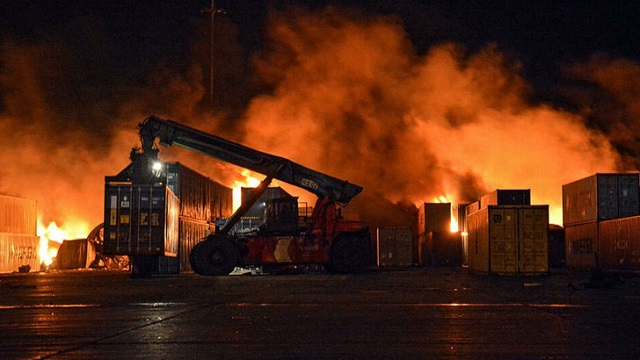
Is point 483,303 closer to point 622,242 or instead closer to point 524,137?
point 622,242


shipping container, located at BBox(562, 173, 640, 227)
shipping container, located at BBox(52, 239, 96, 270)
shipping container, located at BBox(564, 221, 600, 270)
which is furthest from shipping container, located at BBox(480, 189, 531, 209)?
shipping container, located at BBox(52, 239, 96, 270)

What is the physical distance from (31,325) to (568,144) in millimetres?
50581

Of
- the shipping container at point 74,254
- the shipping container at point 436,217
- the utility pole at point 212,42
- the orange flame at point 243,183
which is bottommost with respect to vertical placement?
the shipping container at point 74,254

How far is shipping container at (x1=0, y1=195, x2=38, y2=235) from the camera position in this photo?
43406 millimetres

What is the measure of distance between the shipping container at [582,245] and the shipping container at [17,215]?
28.8m

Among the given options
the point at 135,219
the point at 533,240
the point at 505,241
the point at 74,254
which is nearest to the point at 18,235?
the point at 74,254

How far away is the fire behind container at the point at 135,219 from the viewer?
1244 inches

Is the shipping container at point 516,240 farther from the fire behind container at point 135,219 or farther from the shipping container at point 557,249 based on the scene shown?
the shipping container at point 557,249

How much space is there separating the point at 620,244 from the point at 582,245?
527 centimetres

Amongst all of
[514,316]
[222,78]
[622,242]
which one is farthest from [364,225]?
[222,78]

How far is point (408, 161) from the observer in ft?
218

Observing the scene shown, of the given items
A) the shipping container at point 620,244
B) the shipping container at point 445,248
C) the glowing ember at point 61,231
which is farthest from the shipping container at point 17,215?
the shipping container at point 620,244

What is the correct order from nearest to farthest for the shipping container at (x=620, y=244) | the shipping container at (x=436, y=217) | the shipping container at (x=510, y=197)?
the shipping container at (x=620, y=244) < the shipping container at (x=510, y=197) < the shipping container at (x=436, y=217)

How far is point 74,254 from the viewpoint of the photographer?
4847 cm
